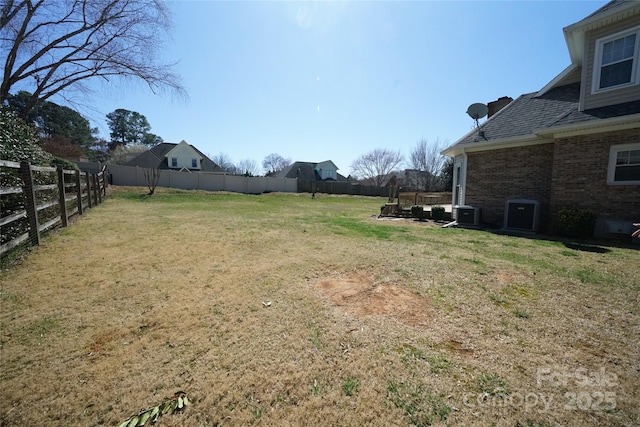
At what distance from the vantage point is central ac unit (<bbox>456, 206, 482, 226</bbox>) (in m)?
9.57

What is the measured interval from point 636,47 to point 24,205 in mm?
14963

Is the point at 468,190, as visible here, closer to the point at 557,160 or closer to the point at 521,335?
the point at 557,160

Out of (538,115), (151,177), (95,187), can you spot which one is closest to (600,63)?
(538,115)

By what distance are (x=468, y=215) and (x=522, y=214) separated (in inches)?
63.6

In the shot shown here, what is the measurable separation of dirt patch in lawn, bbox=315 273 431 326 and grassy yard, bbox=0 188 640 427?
0.03 metres

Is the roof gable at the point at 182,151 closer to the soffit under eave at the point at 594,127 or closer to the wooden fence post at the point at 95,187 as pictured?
the wooden fence post at the point at 95,187

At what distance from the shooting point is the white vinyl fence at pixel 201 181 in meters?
23.7

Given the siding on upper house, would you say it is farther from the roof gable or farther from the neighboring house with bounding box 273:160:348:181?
the neighboring house with bounding box 273:160:348:181

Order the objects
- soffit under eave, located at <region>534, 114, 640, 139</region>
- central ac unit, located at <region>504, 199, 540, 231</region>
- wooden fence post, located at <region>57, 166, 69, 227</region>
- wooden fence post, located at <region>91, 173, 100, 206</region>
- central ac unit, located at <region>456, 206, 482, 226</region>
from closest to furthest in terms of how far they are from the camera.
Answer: wooden fence post, located at <region>57, 166, 69, 227</region>, soffit under eave, located at <region>534, 114, 640, 139</region>, central ac unit, located at <region>504, 199, 540, 231</region>, central ac unit, located at <region>456, 206, 482, 226</region>, wooden fence post, located at <region>91, 173, 100, 206</region>

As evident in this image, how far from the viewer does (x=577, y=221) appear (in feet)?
23.8

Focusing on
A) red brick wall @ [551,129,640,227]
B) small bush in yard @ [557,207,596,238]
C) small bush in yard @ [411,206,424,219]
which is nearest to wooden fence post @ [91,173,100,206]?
small bush in yard @ [411,206,424,219]

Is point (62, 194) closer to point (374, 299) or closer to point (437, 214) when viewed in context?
point (374, 299)

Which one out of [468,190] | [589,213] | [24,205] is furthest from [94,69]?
[589,213]

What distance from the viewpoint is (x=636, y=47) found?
23.2ft
